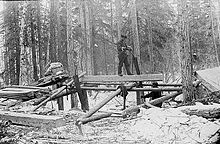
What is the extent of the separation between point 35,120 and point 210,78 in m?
6.31

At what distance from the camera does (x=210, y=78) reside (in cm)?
925

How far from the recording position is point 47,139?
18.5ft

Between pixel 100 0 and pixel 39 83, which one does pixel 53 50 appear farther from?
pixel 100 0

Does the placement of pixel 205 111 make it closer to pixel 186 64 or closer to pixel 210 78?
pixel 186 64

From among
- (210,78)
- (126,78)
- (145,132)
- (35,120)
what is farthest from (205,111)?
(126,78)

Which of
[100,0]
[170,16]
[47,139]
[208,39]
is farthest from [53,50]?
[208,39]

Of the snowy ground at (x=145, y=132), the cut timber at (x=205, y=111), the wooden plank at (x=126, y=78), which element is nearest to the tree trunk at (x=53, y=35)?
the wooden plank at (x=126, y=78)

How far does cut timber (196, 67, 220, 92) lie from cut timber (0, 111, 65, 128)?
514 centimetres

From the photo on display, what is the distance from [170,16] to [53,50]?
1343 cm

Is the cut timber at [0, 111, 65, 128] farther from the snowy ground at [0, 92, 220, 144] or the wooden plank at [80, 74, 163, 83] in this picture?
the wooden plank at [80, 74, 163, 83]

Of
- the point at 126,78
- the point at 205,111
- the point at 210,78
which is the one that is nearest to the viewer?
the point at 205,111

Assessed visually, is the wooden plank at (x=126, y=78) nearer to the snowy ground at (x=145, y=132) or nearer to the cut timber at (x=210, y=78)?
the cut timber at (x=210, y=78)

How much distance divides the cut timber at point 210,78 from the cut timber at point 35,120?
16.9 feet

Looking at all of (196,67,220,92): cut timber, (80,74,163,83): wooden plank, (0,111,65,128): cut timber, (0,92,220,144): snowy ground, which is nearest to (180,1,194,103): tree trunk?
(196,67,220,92): cut timber
